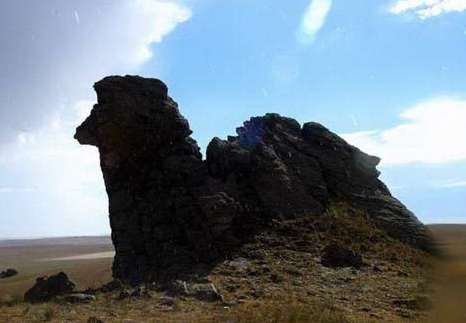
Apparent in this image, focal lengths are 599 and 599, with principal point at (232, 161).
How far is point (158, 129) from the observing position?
30703 millimetres

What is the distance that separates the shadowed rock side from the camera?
27859mm

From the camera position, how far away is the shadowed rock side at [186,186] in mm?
27859

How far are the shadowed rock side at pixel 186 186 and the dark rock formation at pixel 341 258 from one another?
3.72 metres

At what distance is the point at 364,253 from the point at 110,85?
15.0 meters

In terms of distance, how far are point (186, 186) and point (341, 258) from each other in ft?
27.6

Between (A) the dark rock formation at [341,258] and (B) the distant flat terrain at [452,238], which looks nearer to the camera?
(B) the distant flat terrain at [452,238]

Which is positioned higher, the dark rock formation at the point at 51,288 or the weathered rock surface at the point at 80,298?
the dark rock formation at the point at 51,288

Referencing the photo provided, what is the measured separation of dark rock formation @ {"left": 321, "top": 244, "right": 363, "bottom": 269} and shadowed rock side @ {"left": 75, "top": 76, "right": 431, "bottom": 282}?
3722 mm

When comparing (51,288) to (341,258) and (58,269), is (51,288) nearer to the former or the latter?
(341,258)

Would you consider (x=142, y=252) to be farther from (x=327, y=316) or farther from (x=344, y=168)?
(x=327, y=316)

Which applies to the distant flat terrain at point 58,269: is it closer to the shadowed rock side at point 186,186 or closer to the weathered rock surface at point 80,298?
the shadowed rock side at point 186,186

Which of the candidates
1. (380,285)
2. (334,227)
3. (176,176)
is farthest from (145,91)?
(380,285)

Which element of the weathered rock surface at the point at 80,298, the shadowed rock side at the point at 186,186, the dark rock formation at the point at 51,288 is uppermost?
the shadowed rock side at the point at 186,186

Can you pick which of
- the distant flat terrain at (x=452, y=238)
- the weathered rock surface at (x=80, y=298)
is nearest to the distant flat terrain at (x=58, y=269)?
the weathered rock surface at (x=80, y=298)
